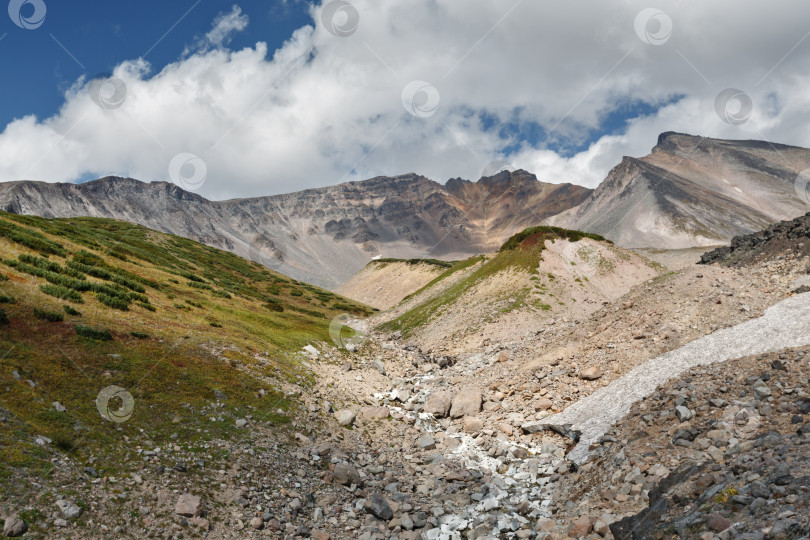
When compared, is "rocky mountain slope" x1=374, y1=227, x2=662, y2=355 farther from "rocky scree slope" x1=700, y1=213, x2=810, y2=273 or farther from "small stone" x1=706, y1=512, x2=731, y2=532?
"small stone" x1=706, y1=512, x2=731, y2=532

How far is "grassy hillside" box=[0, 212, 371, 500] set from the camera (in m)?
15.0

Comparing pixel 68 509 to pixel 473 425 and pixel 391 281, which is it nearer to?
pixel 473 425

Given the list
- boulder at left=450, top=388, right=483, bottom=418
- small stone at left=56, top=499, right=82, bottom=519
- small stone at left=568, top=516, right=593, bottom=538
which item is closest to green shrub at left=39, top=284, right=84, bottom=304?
small stone at left=56, top=499, right=82, bottom=519

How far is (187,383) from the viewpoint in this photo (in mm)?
21219

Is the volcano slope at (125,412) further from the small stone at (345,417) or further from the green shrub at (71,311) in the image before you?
the small stone at (345,417)

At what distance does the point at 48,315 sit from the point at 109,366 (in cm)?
549

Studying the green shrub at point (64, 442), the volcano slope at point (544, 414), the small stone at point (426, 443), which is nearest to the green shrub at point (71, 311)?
the green shrub at point (64, 442)

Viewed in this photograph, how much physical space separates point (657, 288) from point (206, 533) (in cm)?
3278

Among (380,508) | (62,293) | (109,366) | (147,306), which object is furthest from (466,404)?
(62,293)

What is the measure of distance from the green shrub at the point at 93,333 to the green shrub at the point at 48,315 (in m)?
1.41

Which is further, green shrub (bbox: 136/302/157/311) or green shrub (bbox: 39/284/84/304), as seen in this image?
green shrub (bbox: 136/302/157/311)

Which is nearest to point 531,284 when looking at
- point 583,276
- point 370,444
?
point 583,276

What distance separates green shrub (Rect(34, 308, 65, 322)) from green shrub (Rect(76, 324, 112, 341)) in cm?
141

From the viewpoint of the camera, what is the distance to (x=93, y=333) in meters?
22.0
